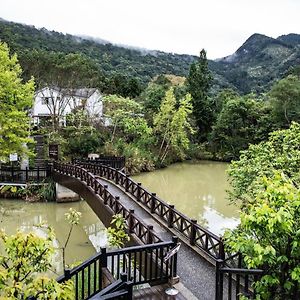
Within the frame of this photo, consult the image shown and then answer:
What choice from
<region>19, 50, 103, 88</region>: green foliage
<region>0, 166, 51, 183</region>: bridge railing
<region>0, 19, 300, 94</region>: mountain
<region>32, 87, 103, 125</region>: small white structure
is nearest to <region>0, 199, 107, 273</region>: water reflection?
<region>0, 166, 51, 183</region>: bridge railing

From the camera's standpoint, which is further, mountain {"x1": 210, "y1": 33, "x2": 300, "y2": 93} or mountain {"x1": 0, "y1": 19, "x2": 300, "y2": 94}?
mountain {"x1": 210, "y1": 33, "x2": 300, "y2": 93}

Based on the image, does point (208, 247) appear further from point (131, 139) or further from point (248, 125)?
point (248, 125)

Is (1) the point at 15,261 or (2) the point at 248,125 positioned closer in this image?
(1) the point at 15,261

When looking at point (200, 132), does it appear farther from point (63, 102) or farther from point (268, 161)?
point (268, 161)

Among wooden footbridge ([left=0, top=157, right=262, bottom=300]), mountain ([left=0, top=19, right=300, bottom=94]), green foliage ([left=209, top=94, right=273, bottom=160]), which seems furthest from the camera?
mountain ([left=0, top=19, right=300, bottom=94])

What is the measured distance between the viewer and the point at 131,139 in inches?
1158

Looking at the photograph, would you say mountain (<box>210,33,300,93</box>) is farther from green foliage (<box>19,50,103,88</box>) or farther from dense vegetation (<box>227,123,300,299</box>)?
dense vegetation (<box>227,123,300,299</box>)

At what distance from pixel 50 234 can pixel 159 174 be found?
22.5 m

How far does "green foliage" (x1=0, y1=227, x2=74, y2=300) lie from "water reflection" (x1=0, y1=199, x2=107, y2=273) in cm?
695

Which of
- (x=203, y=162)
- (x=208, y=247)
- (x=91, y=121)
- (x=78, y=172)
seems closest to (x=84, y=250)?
(x=78, y=172)

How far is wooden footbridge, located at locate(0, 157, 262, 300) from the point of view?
5.64m

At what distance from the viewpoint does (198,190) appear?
22422mm

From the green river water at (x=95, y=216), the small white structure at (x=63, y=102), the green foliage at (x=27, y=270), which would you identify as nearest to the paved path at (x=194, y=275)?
the green foliage at (x=27, y=270)

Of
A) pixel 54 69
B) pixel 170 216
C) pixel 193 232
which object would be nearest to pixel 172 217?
pixel 170 216
